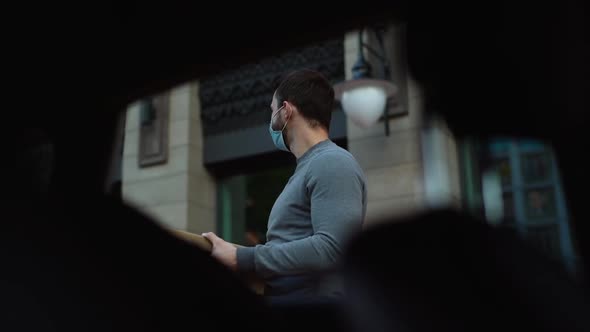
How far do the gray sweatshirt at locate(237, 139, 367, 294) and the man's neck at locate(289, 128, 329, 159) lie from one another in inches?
1.5

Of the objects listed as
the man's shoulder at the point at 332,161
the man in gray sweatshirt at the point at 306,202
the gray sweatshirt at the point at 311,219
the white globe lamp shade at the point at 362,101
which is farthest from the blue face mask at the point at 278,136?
the white globe lamp shade at the point at 362,101

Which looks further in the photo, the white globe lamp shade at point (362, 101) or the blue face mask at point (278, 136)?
the white globe lamp shade at point (362, 101)

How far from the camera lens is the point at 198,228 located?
15.8ft

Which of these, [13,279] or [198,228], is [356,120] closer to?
[198,228]

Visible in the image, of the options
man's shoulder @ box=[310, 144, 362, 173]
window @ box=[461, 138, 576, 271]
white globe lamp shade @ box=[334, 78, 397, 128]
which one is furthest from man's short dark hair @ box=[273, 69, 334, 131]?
white globe lamp shade @ box=[334, 78, 397, 128]

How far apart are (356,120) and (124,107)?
451cm

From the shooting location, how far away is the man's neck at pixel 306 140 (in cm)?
174

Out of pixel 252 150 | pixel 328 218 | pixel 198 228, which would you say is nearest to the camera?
pixel 328 218

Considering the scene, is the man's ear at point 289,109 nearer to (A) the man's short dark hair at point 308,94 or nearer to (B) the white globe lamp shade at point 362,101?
(A) the man's short dark hair at point 308,94

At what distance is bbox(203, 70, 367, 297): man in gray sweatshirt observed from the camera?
1267 mm

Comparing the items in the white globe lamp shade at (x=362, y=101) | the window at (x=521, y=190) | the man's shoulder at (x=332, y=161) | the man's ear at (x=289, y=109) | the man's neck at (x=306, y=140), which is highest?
the white globe lamp shade at (x=362, y=101)

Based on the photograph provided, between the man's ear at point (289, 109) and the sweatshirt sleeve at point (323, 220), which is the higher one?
the man's ear at point (289, 109)

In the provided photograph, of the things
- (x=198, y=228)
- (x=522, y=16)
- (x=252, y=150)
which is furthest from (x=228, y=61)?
(x=252, y=150)

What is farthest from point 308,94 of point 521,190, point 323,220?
point 521,190
